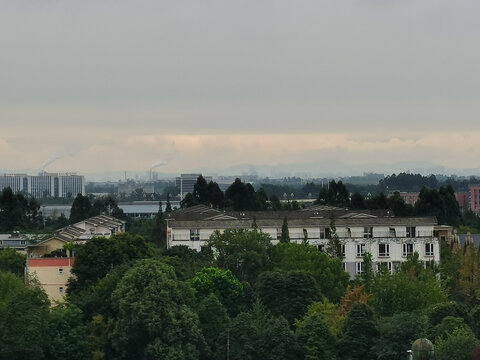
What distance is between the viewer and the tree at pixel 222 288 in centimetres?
5247

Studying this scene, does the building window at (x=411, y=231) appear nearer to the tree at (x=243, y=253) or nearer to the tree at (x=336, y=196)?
the tree at (x=243, y=253)

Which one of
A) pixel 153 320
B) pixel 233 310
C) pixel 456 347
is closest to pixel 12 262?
pixel 233 310

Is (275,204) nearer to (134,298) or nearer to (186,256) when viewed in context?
(186,256)

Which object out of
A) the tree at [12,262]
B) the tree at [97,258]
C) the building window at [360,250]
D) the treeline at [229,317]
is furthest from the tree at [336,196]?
the treeline at [229,317]

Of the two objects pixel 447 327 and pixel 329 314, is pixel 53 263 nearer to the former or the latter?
pixel 329 314

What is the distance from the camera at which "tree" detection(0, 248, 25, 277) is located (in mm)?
62716

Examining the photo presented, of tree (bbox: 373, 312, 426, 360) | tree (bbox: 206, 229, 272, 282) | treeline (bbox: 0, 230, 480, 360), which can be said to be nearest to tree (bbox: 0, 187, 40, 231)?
tree (bbox: 206, 229, 272, 282)

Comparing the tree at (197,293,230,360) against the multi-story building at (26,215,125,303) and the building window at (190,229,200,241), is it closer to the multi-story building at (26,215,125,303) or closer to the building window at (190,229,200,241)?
the multi-story building at (26,215,125,303)

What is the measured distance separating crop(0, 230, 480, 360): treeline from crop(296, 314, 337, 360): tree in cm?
3

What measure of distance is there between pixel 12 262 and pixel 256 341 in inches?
779

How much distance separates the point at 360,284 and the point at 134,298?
38.4ft

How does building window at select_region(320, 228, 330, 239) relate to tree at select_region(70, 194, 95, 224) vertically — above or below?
below

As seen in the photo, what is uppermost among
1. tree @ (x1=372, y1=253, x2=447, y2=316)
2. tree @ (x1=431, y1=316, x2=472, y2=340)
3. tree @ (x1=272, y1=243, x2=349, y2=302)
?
tree @ (x1=272, y1=243, x2=349, y2=302)

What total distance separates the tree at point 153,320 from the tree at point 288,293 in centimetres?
460
